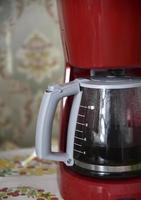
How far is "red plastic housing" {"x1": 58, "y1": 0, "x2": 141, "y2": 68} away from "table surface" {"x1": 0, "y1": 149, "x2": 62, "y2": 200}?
0.29 metres

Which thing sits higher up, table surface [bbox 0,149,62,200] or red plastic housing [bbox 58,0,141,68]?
red plastic housing [bbox 58,0,141,68]

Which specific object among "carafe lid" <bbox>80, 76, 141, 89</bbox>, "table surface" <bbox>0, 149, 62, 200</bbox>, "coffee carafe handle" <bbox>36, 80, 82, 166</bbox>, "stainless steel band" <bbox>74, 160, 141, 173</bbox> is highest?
"carafe lid" <bbox>80, 76, 141, 89</bbox>

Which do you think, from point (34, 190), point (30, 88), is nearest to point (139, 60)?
point (34, 190)

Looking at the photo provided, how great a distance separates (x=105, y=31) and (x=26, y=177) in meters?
0.40

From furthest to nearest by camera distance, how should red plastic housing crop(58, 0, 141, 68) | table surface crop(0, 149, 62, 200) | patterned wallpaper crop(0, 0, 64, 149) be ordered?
1. patterned wallpaper crop(0, 0, 64, 149)
2. table surface crop(0, 149, 62, 200)
3. red plastic housing crop(58, 0, 141, 68)

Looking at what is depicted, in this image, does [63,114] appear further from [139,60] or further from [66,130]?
[139,60]

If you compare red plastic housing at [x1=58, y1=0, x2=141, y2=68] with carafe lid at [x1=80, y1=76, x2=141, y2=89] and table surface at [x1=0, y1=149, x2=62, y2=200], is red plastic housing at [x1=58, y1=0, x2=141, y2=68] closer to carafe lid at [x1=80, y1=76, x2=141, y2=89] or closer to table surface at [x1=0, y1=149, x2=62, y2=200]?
carafe lid at [x1=80, y1=76, x2=141, y2=89]

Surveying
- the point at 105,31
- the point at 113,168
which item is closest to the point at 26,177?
the point at 113,168

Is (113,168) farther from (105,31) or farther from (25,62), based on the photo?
(25,62)

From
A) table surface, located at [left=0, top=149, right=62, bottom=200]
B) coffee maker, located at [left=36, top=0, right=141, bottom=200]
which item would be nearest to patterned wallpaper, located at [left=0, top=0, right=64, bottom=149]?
table surface, located at [left=0, top=149, right=62, bottom=200]

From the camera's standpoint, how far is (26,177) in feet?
2.74

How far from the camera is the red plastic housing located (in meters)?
0.61

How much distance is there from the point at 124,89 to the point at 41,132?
0.56ft

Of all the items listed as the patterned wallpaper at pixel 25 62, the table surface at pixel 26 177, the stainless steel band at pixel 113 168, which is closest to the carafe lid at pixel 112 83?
the stainless steel band at pixel 113 168
